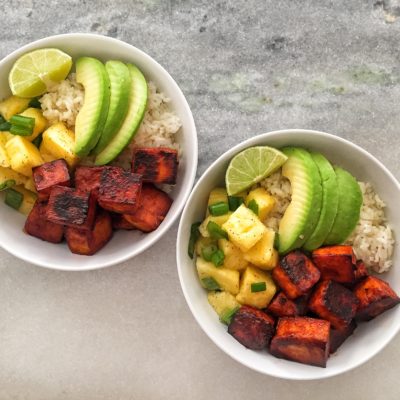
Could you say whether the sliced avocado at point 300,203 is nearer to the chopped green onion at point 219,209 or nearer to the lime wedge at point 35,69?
the chopped green onion at point 219,209

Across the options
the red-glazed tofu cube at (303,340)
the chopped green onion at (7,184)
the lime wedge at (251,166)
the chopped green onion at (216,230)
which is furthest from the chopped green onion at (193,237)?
the chopped green onion at (7,184)

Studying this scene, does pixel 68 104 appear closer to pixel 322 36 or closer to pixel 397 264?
pixel 322 36

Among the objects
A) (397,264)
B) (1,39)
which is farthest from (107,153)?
(397,264)

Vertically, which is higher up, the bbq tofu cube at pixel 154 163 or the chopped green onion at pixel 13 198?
the bbq tofu cube at pixel 154 163

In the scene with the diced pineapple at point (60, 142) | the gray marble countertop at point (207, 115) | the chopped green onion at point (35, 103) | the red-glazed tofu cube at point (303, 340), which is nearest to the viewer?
the red-glazed tofu cube at point (303, 340)

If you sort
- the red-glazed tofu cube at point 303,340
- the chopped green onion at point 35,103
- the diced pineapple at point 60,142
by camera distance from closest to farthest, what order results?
the red-glazed tofu cube at point 303,340, the diced pineapple at point 60,142, the chopped green onion at point 35,103

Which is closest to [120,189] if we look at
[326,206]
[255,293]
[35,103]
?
[35,103]
